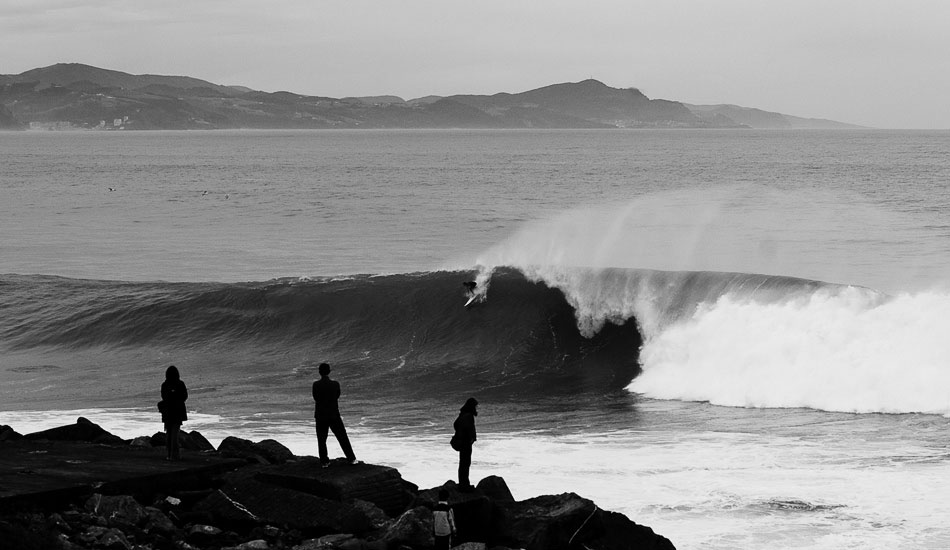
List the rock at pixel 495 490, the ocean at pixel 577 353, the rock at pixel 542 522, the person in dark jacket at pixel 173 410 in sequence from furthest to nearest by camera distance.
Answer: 1. the ocean at pixel 577 353
2. the person in dark jacket at pixel 173 410
3. the rock at pixel 495 490
4. the rock at pixel 542 522

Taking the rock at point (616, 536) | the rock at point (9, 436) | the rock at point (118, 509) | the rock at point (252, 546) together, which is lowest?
the rock at point (616, 536)

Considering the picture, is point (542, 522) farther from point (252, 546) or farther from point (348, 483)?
point (252, 546)

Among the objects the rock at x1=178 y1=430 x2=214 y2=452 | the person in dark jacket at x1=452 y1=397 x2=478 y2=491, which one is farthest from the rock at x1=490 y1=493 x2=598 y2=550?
the rock at x1=178 y1=430 x2=214 y2=452

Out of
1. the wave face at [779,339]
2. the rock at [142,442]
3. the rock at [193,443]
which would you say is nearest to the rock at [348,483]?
the rock at [193,443]

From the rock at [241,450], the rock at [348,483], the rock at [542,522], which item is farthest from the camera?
the rock at [241,450]

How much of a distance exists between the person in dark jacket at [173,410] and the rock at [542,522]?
3.71 metres

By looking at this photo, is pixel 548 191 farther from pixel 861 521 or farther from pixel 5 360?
pixel 861 521

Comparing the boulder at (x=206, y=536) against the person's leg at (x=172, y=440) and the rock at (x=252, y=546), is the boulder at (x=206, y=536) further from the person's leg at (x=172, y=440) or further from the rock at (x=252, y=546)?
the person's leg at (x=172, y=440)

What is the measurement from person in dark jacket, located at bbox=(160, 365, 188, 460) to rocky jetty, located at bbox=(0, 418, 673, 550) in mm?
220

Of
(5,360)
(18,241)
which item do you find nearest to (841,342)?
(5,360)

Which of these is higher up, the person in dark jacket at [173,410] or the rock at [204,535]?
the person in dark jacket at [173,410]

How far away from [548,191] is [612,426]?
63.9 meters

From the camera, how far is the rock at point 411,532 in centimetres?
1128

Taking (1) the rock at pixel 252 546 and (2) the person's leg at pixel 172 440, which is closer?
(1) the rock at pixel 252 546
